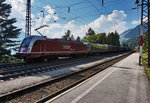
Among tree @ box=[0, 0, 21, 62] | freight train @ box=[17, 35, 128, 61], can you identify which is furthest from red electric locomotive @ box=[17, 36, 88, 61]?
tree @ box=[0, 0, 21, 62]

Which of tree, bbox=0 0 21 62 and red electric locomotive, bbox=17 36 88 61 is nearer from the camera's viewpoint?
red electric locomotive, bbox=17 36 88 61

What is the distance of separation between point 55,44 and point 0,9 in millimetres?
18234

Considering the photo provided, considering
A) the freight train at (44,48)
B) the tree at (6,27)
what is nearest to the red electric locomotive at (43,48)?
the freight train at (44,48)

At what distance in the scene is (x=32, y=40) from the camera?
12695 mm

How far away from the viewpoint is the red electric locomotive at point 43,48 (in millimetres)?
12428

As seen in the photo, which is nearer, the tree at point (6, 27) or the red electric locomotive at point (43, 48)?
the red electric locomotive at point (43, 48)

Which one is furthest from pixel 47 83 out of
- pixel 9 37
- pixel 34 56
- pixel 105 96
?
pixel 9 37

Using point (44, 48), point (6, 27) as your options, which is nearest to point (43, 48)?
point (44, 48)

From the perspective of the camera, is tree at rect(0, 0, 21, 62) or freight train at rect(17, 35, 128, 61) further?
tree at rect(0, 0, 21, 62)

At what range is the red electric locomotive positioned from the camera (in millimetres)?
12428

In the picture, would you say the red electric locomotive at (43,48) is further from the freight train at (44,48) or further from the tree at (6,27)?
the tree at (6,27)

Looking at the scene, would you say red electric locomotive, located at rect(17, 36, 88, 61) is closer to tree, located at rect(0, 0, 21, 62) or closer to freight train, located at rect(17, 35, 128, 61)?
freight train, located at rect(17, 35, 128, 61)

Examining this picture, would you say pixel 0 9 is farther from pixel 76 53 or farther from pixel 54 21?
pixel 76 53

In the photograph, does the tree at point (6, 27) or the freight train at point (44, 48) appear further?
the tree at point (6, 27)
